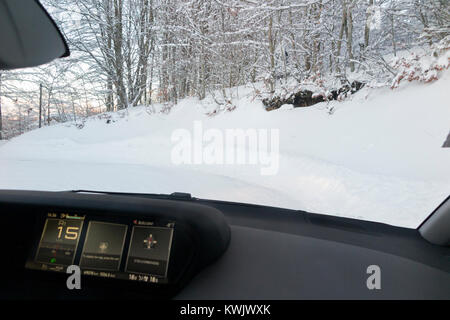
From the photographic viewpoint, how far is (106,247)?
1.20m

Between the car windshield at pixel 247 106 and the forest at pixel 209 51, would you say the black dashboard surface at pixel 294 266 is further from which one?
the forest at pixel 209 51

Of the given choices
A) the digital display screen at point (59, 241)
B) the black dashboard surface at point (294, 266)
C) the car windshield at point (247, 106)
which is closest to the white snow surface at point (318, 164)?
the car windshield at point (247, 106)

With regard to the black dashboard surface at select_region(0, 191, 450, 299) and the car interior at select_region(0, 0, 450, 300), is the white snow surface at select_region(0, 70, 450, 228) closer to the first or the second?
the black dashboard surface at select_region(0, 191, 450, 299)

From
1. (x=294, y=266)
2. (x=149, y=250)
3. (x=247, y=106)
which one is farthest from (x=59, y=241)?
(x=247, y=106)

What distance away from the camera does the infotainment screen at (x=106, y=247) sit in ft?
3.78

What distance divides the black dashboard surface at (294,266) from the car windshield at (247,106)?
81 cm

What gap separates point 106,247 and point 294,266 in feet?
2.78

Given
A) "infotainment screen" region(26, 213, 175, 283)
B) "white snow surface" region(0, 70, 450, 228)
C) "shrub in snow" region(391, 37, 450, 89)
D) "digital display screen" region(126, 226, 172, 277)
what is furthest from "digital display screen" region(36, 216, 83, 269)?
"shrub in snow" region(391, 37, 450, 89)

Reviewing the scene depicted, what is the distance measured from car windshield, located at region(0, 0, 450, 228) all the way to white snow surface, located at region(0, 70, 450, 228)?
3 centimetres

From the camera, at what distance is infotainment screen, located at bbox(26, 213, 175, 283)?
115 cm

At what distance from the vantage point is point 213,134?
29.3ft
